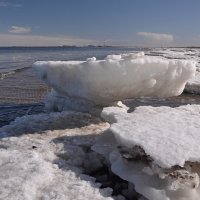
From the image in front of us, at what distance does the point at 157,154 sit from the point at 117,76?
299cm

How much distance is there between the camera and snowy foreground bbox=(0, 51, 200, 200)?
15.5ft

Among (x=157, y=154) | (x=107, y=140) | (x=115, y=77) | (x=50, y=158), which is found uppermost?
(x=115, y=77)

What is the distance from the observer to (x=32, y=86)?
18406 millimetres

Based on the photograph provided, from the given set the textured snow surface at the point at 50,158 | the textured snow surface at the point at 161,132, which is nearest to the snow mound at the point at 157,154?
the textured snow surface at the point at 161,132

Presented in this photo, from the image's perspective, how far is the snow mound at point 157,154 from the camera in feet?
15.4

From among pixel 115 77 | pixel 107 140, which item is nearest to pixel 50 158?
pixel 107 140

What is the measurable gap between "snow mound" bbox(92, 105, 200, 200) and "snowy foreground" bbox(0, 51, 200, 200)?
1cm

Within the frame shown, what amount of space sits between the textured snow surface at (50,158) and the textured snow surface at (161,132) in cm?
69

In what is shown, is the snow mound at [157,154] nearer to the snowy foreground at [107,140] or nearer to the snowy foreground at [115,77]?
the snowy foreground at [107,140]

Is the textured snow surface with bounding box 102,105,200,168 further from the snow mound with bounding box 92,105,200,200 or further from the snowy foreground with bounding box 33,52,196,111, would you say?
the snowy foreground with bounding box 33,52,196,111

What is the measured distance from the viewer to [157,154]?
188 inches

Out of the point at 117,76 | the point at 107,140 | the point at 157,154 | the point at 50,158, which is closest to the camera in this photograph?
the point at 157,154

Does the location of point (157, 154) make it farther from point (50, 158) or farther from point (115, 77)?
point (115, 77)

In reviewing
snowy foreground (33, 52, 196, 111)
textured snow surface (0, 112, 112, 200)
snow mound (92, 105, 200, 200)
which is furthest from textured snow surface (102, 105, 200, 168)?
snowy foreground (33, 52, 196, 111)
